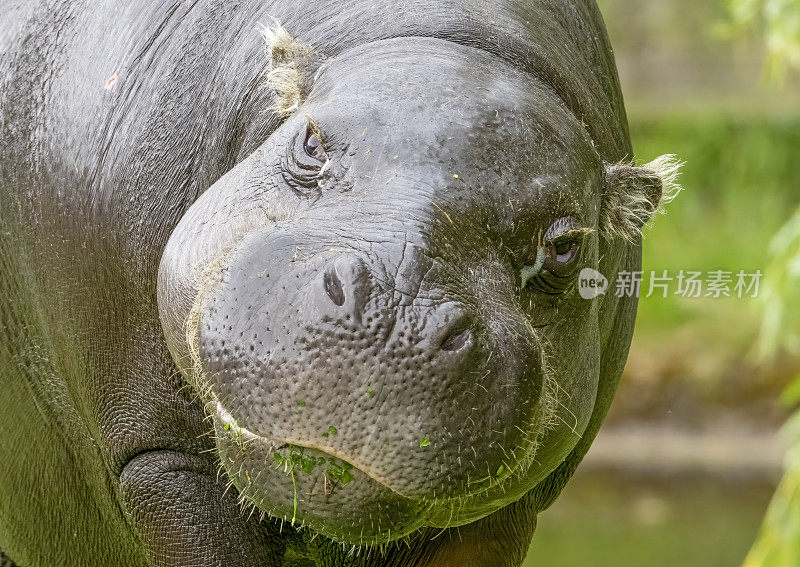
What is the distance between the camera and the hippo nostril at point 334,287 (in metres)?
2.93

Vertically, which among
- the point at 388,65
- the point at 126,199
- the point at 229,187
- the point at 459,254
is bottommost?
the point at 126,199

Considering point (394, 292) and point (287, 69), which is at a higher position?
point (287, 69)

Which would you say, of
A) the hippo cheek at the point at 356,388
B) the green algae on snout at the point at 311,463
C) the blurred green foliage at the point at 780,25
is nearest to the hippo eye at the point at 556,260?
the hippo cheek at the point at 356,388

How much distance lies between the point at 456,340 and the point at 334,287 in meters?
0.33

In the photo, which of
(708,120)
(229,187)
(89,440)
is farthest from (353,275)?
(708,120)

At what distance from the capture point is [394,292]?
297 centimetres

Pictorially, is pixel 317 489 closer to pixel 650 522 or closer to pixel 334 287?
pixel 334 287

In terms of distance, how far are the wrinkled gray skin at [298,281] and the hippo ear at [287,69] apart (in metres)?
0.05

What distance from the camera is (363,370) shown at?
2.94 m

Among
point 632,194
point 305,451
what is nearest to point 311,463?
point 305,451

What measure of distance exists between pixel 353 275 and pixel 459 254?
38 centimetres

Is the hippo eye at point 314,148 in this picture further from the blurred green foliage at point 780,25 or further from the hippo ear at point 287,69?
the blurred green foliage at point 780,25

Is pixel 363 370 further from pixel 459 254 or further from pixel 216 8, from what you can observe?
pixel 216 8

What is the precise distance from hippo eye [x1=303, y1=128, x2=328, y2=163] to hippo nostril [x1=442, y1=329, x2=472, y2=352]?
70 centimetres
